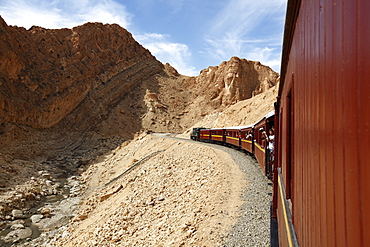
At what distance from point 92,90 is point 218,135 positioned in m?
34.2

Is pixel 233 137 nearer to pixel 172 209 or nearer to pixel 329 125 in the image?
pixel 172 209

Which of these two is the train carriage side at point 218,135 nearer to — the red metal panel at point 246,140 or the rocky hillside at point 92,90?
the red metal panel at point 246,140

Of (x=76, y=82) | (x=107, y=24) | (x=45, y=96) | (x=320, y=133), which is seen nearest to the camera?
(x=320, y=133)

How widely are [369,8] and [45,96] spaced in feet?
159

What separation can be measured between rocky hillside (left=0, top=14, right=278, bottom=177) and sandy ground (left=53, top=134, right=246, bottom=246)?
14852 mm

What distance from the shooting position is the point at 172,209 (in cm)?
984

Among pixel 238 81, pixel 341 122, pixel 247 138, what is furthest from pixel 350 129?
pixel 238 81

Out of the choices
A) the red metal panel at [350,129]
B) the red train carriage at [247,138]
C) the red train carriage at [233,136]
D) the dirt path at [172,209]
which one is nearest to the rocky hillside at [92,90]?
the dirt path at [172,209]

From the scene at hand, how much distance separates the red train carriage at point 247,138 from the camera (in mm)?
15609

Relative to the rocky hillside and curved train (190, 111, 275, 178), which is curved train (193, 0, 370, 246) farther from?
the rocky hillside

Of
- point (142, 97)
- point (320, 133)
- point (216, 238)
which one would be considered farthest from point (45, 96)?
point (320, 133)

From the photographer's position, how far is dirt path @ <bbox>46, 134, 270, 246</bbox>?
24.0ft

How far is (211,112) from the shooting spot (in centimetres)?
5625

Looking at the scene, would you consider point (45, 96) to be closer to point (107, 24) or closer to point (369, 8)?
point (107, 24)
